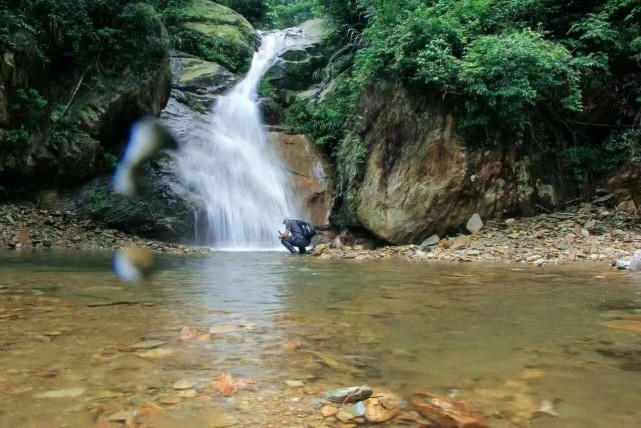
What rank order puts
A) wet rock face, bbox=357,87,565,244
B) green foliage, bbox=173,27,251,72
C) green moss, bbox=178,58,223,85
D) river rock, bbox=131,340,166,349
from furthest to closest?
1. green foliage, bbox=173,27,251,72
2. green moss, bbox=178,58,223,85
3. wet rock face, bbox=357,87,565,244
4. river rock, bbox=131,340,166,349

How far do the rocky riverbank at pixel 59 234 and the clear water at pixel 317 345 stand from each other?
5.00 meters

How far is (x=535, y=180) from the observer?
11086 mm

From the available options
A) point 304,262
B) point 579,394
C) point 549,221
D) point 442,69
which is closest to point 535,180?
point 549,221

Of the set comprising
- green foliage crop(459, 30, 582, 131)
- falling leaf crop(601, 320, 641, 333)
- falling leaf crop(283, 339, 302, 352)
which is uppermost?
green foliage crop(459, 30, 582, 131)

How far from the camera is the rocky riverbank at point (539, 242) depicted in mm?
8406

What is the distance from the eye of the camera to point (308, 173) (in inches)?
557

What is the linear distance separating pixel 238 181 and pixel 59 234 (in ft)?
15.8

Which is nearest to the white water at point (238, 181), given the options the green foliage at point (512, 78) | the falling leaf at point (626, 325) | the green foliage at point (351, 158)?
the green foliage at point (351, 158)

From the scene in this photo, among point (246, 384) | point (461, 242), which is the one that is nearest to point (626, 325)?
point (246, 384)

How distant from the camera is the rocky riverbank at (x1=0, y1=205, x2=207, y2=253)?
10.5 metres

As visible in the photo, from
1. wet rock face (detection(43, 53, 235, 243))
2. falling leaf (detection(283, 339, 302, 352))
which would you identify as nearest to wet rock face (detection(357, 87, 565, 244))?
wet rock face (detection(43, 53, 235, 243))

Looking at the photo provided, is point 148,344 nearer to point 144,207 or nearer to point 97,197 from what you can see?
point 144,207

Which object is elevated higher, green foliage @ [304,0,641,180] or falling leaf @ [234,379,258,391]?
green foliage @ [304,0,641,180]

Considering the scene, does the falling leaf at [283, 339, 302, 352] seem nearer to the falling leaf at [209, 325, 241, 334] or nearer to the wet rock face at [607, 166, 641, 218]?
the falling leaf at [209, 325, 241, 334]
